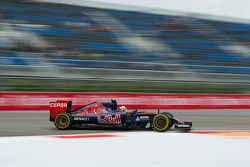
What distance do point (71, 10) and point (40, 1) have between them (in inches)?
77.0

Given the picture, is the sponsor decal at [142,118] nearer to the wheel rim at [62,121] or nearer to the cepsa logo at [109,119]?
the cepsa logo at [109,119]

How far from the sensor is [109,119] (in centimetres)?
932

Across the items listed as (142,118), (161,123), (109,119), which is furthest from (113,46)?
(161,123)

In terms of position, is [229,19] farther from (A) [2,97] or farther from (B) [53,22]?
(A) [2,97]

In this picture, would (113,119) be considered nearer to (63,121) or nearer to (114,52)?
(63,121)

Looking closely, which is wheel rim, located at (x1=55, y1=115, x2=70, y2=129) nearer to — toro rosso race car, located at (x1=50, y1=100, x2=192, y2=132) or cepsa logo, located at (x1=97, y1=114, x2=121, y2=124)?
toro rosso race car, located at (x1=50, y1=100, x2=192, y2=132)

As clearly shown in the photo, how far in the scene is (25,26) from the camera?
24094 millimetres

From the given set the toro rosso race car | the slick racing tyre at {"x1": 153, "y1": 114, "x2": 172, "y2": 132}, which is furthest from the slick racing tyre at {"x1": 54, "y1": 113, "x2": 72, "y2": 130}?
the slick racing tyre at {"x1": 153, "y1": 114, "x2": 172, "y2": 132}

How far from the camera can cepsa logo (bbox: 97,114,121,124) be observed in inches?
366

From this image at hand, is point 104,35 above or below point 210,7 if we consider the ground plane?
below

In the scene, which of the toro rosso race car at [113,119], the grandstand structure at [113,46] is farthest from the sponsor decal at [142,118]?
the grandstand structure at [113,46]

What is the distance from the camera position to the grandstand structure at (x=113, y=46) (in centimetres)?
2164

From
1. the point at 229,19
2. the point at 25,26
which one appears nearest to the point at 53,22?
the point at 25,26

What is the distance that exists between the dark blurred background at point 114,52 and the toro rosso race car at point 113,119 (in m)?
9.06
